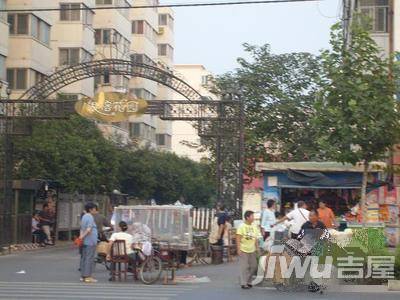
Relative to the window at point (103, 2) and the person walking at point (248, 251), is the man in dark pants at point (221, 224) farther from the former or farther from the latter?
the window at point (103, 2)

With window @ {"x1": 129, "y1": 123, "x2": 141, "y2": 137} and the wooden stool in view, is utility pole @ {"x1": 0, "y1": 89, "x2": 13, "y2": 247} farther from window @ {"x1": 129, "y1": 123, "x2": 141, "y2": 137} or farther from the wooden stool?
window @ {"x1": 129, "y1": 123, "x2": 141, "y2": 137}

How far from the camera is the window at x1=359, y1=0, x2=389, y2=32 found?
1173 inches

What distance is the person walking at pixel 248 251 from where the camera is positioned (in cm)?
1631

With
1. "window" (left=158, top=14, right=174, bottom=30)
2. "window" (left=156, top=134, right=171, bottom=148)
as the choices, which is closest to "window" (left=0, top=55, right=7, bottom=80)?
"window" (left=156, top=134, right=171, bottom=148)

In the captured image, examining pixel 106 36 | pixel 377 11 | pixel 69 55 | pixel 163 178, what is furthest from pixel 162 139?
pixel 377 11

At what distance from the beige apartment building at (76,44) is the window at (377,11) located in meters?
8.41

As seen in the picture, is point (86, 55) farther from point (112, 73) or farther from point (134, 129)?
point (112, 73)

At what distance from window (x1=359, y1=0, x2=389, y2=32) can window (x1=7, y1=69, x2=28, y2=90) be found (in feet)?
69.0

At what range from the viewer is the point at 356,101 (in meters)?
19.7

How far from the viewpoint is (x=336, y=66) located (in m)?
20.2

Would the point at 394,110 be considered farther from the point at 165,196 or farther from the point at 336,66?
the point at 165,196

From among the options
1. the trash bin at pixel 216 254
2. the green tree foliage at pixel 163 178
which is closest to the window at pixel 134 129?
the green tree foliage at pixel 163 178

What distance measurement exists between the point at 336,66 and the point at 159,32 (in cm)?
6729

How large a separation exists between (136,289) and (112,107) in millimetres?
10995
